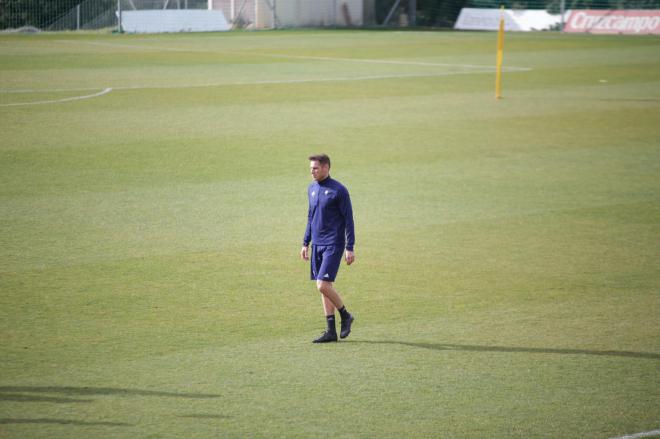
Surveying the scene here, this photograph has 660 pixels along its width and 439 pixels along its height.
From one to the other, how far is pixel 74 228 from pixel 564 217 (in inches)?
277

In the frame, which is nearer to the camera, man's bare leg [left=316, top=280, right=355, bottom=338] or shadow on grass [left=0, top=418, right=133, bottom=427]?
shadow on grass [left=0, top=418, right=133, bottom=427]

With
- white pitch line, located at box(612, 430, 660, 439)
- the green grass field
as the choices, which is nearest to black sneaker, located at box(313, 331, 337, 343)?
the green grass field

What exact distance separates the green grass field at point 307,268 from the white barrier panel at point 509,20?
2970 centimetres

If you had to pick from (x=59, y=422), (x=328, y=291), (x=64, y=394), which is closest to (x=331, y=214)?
(x=328, y=291)

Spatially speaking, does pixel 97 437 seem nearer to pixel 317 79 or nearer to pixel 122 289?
pixel 122 289

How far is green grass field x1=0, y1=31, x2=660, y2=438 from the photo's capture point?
778cm

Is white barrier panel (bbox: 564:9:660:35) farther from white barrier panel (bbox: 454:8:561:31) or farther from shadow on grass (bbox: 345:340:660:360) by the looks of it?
shadow on grass (bbox: 345:340:660:360)

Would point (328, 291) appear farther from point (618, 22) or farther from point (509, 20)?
point (509, 20)

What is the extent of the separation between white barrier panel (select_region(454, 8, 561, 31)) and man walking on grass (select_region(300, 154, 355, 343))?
160 ft

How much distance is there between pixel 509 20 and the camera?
56.8 meters

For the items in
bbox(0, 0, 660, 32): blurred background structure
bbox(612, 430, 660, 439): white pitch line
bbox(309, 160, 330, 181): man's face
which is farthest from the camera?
bbox(0, 0, 660, 32): blurred background structure

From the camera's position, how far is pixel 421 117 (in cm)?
2366

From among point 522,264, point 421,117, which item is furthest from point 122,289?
point 421,117

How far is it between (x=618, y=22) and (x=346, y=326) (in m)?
46.6
